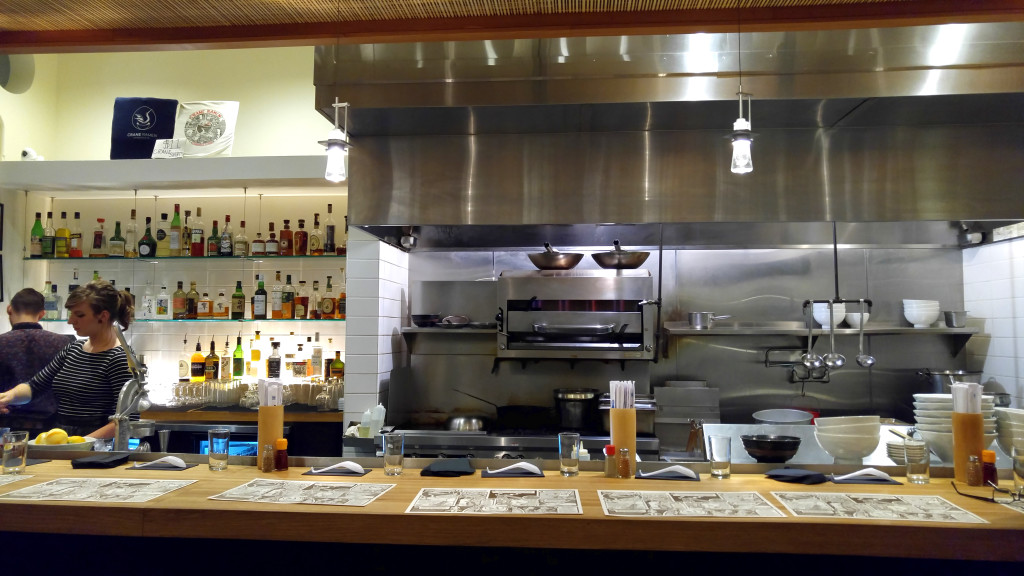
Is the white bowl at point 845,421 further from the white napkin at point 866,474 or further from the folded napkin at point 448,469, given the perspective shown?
the folded napkin at point 448,469

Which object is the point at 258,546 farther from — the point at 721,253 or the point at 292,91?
the point at 292,91

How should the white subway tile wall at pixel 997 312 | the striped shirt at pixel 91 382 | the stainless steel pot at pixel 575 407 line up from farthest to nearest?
the stainless steel pot at pixel 575 407, the white subway tile wall at pixel 997 312, the striped shirt at pixel 91 382

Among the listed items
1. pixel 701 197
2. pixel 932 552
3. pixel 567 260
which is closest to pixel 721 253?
pixel 567 260

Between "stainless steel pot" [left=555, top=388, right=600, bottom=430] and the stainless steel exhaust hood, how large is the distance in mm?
1119

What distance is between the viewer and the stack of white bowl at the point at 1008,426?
2.37 meters

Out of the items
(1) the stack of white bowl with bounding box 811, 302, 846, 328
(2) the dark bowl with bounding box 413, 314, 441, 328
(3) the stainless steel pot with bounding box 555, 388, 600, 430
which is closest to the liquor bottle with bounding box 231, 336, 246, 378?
(2) the dark bowl with bounding box 413, 314, 441, 328

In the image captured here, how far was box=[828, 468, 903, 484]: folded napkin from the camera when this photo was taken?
2.30m

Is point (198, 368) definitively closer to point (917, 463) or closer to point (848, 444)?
point (848, 444)

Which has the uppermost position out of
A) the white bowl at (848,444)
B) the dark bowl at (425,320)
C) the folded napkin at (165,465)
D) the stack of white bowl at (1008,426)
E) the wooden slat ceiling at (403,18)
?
the wooden slat ceiling at (403,18)

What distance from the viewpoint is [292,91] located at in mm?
5934

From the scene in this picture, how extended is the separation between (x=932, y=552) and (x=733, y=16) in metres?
1.94

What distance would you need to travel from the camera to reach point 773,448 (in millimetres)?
2535

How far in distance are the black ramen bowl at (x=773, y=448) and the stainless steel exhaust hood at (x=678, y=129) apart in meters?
1.33

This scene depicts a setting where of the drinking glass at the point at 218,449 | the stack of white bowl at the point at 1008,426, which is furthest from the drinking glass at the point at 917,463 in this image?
the drinking glass at the point at 218,449
